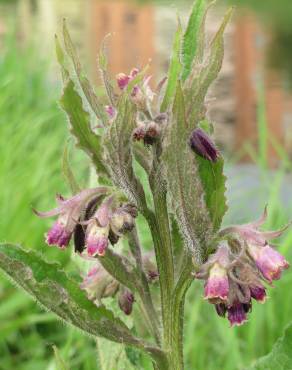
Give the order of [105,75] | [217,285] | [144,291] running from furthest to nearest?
[144,291], [105,75], [217,285]

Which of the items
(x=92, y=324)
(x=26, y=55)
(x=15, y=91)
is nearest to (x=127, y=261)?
(x=92, y=324)

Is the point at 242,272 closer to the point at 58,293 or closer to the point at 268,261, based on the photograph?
the point at 268,261

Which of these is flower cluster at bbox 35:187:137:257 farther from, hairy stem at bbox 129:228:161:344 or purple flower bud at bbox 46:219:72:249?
hairy stem at bbox 129:228:161:344

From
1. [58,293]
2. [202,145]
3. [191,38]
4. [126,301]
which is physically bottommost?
[126,301]

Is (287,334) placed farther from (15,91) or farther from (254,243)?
(15,91)

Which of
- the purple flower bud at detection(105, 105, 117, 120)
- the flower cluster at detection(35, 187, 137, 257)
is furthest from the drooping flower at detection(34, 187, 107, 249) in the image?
the purple flower bud at detection(105, 105, 117, 120)

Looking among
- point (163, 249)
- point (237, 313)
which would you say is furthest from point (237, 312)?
point (163, 249)
